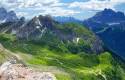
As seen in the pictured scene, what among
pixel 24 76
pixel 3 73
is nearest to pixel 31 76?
pixel 24 76

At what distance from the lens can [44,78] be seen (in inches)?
1131

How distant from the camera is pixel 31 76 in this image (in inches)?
1165

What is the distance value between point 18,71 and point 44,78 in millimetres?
2764

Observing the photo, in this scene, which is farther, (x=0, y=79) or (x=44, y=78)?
(x=0, y=79)

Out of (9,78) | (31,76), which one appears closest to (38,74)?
(31,76)

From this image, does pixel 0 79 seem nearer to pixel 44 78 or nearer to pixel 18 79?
pixel 18 79

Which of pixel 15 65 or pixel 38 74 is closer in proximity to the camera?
pixel 38 74

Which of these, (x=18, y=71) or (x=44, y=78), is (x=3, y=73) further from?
(x=44, y=78)

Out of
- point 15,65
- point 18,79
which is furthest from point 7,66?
point 18,79

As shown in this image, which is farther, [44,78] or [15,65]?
[15,65]

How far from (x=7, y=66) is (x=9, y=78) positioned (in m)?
2.53

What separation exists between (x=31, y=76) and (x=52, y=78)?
1947 mm

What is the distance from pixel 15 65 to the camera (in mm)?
32500

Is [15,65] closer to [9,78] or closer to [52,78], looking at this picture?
[9,78]
